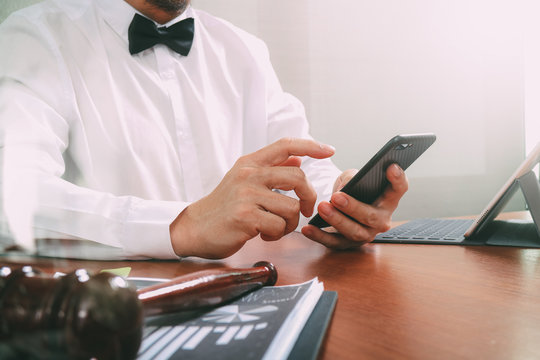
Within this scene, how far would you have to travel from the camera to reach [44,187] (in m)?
0.72

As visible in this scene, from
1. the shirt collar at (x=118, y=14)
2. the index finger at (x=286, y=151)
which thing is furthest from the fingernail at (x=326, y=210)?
the shirt collar at (x=118, y=14)

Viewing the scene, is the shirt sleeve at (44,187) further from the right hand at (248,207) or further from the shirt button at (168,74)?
the shirt button at (168,74)

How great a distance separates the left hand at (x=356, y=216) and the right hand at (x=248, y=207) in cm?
7

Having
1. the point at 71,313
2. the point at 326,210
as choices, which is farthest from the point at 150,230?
the point at 71,313

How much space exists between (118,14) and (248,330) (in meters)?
1.14

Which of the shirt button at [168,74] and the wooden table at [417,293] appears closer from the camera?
the wooden table at [417,293]

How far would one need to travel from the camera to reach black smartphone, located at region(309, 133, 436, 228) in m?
0.65

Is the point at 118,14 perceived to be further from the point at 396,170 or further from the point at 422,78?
the point at 422,78

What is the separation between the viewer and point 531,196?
75 centimetres

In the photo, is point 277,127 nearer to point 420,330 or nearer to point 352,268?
point 352,268

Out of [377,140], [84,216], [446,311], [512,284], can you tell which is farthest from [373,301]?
[377,140]

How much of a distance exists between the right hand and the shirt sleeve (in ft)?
0.18

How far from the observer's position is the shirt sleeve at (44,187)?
540 mm

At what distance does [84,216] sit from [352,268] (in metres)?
0.48
